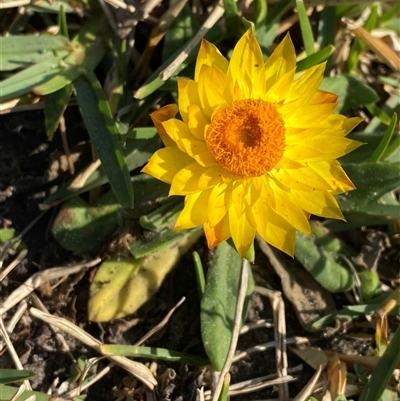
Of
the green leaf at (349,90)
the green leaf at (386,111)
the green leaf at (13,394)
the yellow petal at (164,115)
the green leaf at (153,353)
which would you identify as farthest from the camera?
the green leaf at (386,111)

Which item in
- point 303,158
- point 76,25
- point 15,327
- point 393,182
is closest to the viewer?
point 303,158

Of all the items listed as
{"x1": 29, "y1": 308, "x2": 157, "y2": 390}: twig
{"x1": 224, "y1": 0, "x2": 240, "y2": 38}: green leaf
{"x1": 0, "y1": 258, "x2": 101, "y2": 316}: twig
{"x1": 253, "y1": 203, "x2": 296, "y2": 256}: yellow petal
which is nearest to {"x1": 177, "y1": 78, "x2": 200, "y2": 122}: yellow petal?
{"x1": 253, "y1": 203, "x2": 296, "y2": 256}: yellow petal

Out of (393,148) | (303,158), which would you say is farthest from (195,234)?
(393,148)

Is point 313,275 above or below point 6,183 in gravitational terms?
below

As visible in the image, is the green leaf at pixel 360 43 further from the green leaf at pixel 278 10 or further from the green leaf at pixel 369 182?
the green leaf at pixel 369 182

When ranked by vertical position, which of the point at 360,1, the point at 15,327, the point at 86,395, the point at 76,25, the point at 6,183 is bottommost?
the point at 86,395

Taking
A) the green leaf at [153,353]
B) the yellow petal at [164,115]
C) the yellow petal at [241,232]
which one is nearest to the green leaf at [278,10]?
the yellow petal at [164,115]

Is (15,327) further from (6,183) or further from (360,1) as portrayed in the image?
(360,1)

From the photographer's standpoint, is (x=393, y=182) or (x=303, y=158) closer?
(x=303, y=158)
